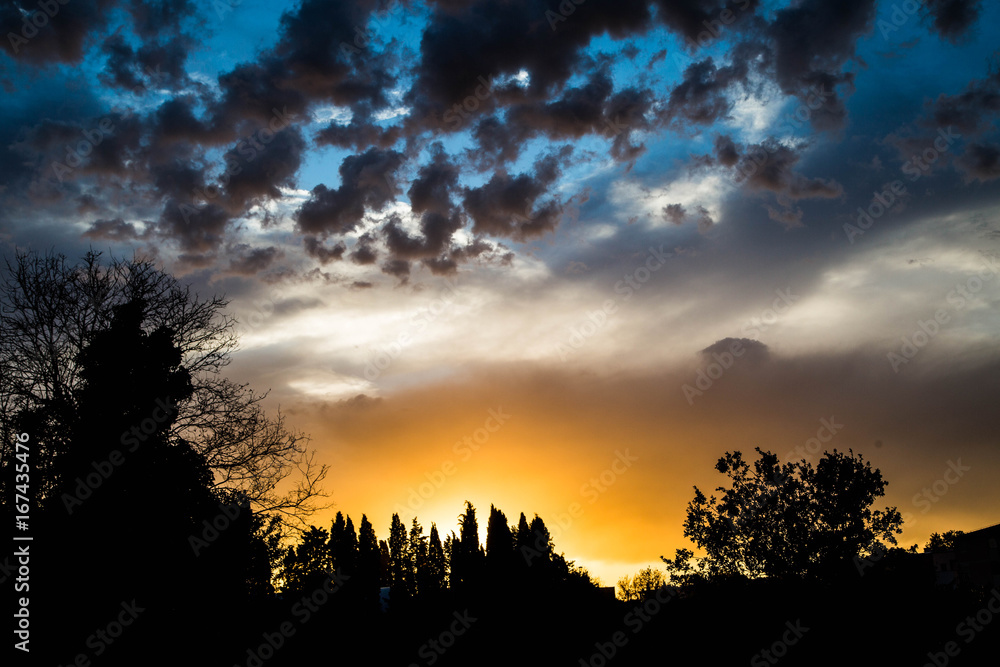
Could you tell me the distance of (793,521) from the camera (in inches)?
1313

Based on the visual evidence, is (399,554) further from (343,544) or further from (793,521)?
(793,521)

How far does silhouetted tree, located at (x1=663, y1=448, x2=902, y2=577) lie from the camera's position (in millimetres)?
32531

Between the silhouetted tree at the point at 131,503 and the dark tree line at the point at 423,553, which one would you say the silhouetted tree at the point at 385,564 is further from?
the silhouetted tree at the point at 131,503

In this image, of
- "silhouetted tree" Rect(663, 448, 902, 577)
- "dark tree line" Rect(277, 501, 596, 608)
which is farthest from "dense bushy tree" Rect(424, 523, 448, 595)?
"silhouetted tree" Rect(663, 448, 902, 577)

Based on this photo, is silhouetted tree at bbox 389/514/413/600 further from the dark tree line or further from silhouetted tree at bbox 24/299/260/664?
silhouetted tree at bbox 24/299/260/664

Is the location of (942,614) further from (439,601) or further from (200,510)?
(200,510)

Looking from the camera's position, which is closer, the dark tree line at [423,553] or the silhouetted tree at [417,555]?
the dark tree line at [423,553]

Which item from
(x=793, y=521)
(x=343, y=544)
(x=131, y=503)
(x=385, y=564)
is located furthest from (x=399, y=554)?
(x=131, y=503)

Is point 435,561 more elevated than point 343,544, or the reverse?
point 343,544

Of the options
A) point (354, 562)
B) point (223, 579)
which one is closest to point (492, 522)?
point (354, 562)

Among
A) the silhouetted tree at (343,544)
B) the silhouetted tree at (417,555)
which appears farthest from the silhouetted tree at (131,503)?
the silhouetted tree at (417,555)

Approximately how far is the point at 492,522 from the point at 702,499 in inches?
1881

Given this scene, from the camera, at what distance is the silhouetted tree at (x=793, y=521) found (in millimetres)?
32531

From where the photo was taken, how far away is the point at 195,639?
57.3 feet
